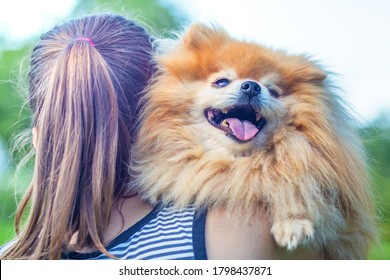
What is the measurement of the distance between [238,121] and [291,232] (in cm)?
31

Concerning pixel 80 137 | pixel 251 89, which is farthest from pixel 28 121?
pixel 251 89

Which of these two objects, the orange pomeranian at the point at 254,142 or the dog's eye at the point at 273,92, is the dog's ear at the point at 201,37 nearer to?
the orange pomeranian at the point at 254,142

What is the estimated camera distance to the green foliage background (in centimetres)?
166

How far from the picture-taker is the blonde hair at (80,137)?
4.51 ft

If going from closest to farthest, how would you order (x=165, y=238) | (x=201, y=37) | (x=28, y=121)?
(x=165, y=238)
(x=201, y=37)
(x=28, y=121)

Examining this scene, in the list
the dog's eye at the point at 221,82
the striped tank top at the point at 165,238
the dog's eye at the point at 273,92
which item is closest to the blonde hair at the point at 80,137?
the striped tank top at the point at 165,238

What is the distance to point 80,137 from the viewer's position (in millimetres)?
1409

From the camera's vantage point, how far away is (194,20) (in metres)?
1.62

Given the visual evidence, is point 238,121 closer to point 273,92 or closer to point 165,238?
point 273,92

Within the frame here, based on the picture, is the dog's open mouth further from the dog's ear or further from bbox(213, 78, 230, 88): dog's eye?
the dog's ear

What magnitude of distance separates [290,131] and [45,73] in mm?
556

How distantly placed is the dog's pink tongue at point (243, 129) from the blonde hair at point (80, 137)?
0.75ft

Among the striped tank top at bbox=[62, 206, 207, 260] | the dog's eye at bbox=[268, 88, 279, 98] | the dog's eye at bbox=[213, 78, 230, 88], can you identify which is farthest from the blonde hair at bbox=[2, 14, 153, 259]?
the dog's eye at bbox=[268, 88, 279, 98]
